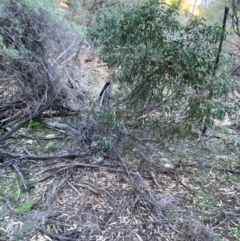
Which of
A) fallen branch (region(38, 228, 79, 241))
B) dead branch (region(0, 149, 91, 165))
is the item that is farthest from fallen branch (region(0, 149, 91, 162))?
fallen branch (region(38, 228, 79, 241))

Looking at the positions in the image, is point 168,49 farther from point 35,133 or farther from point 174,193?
point 35,133

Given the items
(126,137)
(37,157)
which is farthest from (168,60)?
(37,157)

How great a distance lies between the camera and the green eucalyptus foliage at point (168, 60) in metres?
2.32

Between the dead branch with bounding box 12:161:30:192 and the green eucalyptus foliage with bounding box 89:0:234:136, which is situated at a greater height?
the green eucalyptus foliage with bounding box 89:0:234:136

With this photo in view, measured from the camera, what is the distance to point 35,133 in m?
3.34

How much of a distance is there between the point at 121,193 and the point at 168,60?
1209 millimetres

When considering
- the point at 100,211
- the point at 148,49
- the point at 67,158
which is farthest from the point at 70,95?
the point at 100,211

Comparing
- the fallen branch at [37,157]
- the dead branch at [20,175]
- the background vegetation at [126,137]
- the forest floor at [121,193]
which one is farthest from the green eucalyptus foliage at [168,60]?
the dead branch at [20,175]

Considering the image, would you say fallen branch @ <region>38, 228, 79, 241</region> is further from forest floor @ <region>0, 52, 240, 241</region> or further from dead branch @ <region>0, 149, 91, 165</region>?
dead branch @ <region>0, 149, 91, 165</region>

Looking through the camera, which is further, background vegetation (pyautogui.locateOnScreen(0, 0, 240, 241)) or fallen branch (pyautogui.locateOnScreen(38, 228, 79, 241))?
background vegetation (pyautogui.locateOnScreen(0, 0, 240, 241))

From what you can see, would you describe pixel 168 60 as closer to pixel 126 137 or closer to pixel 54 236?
pixel 126 137

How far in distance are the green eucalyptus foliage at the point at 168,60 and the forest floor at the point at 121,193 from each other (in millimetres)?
435

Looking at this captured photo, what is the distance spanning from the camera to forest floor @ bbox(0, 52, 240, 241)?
2.04m

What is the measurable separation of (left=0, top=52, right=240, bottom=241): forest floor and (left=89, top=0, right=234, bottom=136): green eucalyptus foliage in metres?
0.43
